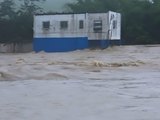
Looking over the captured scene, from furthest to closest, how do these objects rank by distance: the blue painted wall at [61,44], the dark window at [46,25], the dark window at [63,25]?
1. the dark window at [46,25]
2. the dark window at [63,25]
3. the blue painted wall at [61,44]

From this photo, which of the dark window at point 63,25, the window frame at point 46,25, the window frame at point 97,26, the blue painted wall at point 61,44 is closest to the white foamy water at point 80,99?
the blue painted wall at point 61,44

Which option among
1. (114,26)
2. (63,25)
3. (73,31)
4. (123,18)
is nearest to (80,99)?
(73,31)

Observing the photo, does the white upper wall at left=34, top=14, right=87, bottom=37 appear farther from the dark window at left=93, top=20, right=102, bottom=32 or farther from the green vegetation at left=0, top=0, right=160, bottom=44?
the green vegetation at left=0, top=0, right=160, bottom=44

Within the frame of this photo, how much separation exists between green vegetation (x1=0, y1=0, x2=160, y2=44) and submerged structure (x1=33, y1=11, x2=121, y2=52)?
5586mm

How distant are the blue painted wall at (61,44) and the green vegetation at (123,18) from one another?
6.51 m

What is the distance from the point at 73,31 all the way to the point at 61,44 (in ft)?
5.33

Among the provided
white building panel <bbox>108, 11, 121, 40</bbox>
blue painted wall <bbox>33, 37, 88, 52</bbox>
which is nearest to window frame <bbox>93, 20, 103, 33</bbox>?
white building panel <bbox>108, 11, 121, 40</bbox>

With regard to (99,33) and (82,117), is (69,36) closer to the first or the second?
(99,33)

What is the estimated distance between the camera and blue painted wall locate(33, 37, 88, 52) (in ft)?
149

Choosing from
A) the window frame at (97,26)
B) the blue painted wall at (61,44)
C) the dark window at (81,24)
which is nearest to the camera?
the blue painted wall at (61,44)

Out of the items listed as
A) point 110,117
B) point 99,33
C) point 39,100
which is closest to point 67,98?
point 39,100

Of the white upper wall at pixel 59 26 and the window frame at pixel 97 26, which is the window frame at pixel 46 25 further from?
the window frame at pixel 97 26

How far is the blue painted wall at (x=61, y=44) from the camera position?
149 ft

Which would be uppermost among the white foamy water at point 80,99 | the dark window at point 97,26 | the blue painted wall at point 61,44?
the dark window at point 97,26
